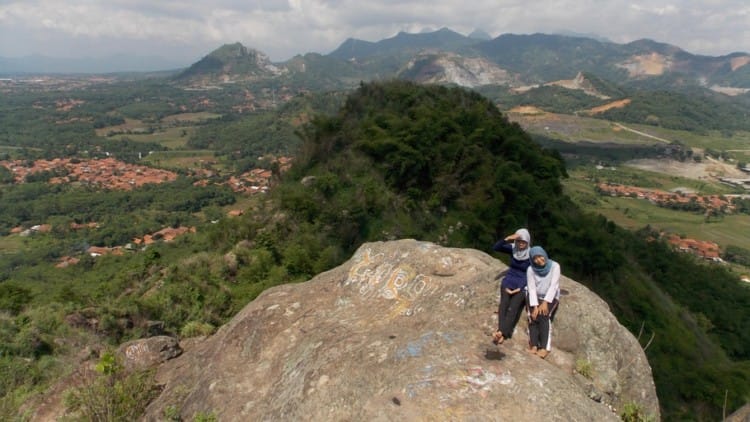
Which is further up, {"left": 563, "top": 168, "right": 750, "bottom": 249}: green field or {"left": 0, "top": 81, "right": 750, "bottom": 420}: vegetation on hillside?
{"left": 0, "top": 81, "right": 750, "bottom": 420}: vegetation on hillside

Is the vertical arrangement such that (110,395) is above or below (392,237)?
above

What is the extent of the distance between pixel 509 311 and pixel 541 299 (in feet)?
2.08

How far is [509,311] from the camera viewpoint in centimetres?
725

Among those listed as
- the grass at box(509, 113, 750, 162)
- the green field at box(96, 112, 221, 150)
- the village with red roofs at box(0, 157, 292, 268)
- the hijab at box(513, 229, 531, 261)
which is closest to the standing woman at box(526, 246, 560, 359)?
the hijab at box(513, 229, 531, 261)

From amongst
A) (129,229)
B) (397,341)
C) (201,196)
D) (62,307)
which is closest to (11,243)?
(129,229)

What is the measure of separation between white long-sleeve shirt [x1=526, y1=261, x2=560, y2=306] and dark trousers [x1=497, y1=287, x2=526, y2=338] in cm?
20

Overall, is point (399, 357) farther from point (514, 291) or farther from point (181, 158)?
point (181, 158)

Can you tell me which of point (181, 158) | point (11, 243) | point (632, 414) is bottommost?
point (11, 243)

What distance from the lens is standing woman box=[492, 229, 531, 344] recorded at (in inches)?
283

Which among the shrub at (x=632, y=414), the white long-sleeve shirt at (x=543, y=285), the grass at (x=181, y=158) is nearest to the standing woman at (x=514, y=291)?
the white long-sleeve shirt at (x=543, y=285)

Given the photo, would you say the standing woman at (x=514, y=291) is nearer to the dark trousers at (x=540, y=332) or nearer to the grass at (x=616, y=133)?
the dark trousers at (x=540, y=332)

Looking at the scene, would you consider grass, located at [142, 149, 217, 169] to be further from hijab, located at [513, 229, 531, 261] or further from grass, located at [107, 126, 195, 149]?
→ hijab, located at [513, 229, 531, 261]

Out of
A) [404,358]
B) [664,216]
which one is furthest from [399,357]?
[664,216]

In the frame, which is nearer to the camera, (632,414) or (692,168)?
(632,414)
